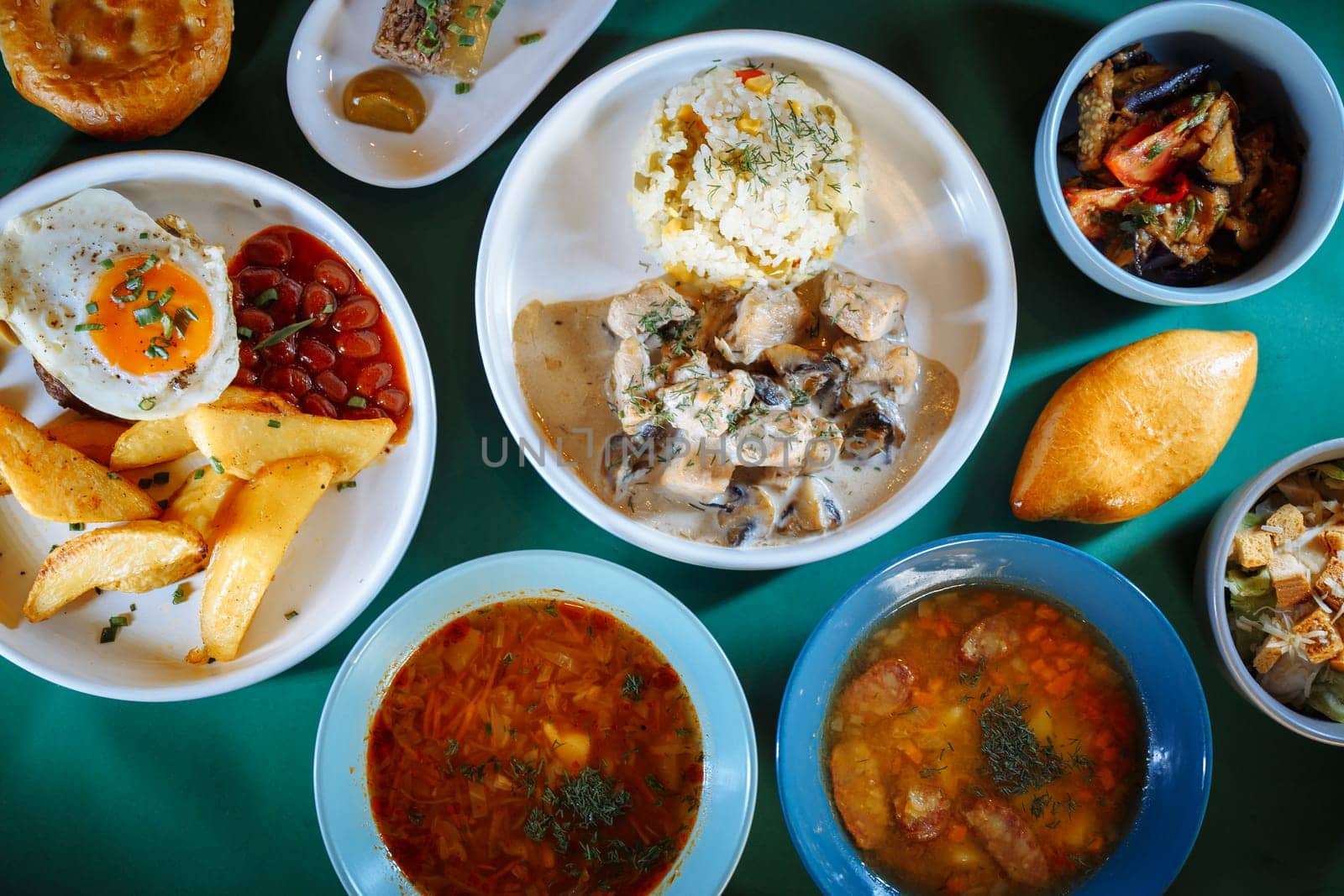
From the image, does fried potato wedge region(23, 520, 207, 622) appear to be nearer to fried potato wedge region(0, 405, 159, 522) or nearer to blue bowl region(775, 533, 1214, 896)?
fried potato wedge region(0, 405, 159, 522)

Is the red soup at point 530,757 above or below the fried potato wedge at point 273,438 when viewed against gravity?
below

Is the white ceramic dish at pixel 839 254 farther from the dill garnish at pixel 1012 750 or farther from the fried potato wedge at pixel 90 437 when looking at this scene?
the fried potato wedge at pixel 90 437

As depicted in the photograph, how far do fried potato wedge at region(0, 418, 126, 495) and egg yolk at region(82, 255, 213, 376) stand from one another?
228 millimetres

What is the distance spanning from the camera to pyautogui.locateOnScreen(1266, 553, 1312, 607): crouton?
2.48 metres

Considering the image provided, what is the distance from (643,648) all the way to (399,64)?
177 cm

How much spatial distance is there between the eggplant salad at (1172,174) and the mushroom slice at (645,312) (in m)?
1.16

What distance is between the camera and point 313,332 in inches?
99.0

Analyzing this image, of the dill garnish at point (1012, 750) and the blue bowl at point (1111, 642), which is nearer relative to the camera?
the blue bowl at point (1111, 642)

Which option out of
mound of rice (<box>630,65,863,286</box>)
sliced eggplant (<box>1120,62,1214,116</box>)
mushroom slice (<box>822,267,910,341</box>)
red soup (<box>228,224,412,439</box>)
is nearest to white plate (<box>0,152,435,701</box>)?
red soup (<box>228,224,412,439</box>)

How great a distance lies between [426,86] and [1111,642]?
2500 mm

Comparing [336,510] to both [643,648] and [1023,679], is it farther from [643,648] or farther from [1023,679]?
[1023,679]

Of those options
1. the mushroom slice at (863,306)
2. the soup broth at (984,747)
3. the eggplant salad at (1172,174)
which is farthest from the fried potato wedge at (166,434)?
the eggplant salad at (1172,174)

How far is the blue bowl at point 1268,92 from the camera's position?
2.46m

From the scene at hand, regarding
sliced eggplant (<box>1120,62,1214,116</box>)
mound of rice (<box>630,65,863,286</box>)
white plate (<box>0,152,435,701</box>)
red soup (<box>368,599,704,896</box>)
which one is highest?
sliced eggplant (<box>1120,62,1214,116</box>)
